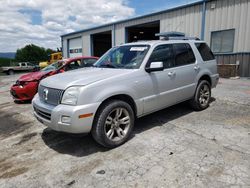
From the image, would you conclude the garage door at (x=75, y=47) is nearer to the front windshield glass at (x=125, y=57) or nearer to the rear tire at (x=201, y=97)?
the front windshield glass at (x=125, y=57)

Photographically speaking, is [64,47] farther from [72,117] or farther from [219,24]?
[72,117]

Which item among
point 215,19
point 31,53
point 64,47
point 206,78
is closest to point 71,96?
point 206,78

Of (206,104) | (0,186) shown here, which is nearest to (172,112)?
(206,104)

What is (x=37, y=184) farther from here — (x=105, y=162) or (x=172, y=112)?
(x=172, y=112)

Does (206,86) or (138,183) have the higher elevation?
(206,86)

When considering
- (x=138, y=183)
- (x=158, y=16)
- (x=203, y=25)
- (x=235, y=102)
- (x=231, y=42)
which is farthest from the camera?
(x=158, y=16)

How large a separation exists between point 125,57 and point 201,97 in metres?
2.36

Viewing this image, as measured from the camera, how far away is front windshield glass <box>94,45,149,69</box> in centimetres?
417

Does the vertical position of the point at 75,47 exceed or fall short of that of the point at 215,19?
it falls short

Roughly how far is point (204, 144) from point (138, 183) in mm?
1539

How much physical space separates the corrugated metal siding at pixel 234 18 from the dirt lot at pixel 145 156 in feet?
25.4

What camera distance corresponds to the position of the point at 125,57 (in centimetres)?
446

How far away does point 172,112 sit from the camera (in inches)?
215

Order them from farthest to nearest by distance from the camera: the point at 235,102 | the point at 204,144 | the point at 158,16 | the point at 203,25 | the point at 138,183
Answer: the point at 158,16 < the point at 203,25 < the point at 235,102 < the point at 204,144 < the point at 138,183
